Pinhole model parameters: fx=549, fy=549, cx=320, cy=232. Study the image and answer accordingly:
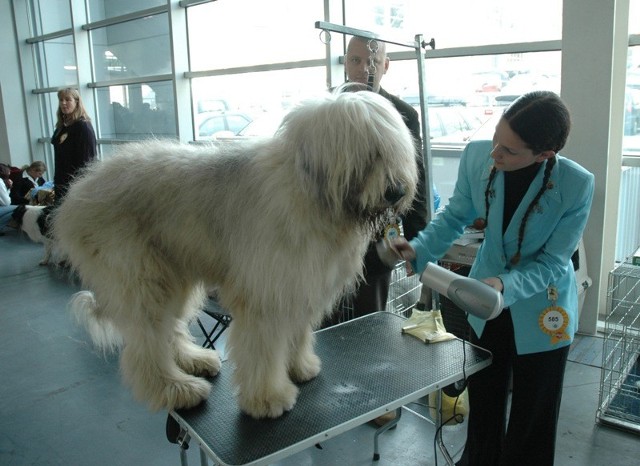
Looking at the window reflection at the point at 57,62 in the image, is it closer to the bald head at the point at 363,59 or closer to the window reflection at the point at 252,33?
the window reflection at the point at 252,33

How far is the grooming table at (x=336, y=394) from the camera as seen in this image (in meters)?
1.52

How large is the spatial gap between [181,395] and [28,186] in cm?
754

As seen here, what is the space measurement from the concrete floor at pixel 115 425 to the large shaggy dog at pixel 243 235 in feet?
3.26

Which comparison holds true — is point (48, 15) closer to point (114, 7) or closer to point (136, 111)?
point (114, 7)

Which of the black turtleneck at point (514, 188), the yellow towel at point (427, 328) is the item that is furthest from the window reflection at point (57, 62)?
the black turtleneck at point (514, 188)

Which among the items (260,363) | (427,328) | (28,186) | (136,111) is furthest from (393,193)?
(28,186)

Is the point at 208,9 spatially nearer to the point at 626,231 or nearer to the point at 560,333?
the point at 626,231

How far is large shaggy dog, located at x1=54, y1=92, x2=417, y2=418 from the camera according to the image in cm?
148

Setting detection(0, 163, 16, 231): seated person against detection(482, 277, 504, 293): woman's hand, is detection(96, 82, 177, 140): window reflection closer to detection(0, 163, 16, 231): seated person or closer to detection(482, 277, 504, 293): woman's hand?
detection(0, 163, 16, 231): seated person

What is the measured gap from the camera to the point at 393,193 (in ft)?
4.83

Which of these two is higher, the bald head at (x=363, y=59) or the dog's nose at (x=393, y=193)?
the bald head at (x=363, y=59)

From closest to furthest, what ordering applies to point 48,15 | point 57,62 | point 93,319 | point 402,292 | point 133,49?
point 93,319 < point 402,292 < point 133,49 < point 48,15 < point 57,62

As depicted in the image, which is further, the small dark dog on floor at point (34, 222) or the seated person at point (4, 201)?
the seated person at point (4, 201)

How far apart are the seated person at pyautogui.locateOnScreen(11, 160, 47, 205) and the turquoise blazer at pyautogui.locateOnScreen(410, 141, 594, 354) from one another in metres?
6.96
